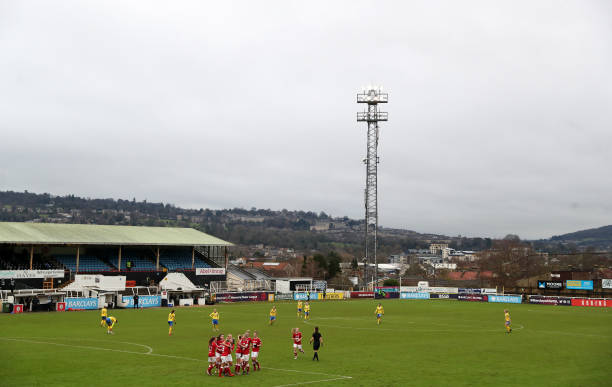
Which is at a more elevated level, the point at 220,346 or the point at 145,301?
the point at 220,346

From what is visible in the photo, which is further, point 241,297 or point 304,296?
point 304,296

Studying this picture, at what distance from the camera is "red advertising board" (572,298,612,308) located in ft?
261

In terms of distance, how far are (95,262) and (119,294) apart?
16.3m

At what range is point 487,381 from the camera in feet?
76.5

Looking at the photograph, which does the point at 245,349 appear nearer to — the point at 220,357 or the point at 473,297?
the point at 220,357

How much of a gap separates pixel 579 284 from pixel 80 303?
229 feet

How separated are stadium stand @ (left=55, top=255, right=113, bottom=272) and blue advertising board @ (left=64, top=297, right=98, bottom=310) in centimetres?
1609

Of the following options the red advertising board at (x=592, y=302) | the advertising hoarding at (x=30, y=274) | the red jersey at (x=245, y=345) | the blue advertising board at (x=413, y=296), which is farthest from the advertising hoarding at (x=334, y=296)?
the red jersey at (x=245, y=345)

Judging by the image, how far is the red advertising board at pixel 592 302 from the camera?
79.6 meters

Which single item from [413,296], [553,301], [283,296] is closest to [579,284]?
[553,301]

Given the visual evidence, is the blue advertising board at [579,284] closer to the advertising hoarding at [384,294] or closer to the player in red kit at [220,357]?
the advertising hoarding at [384,294]

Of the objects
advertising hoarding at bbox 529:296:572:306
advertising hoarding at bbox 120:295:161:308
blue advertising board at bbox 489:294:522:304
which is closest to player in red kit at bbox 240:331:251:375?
advertising hoarding at bbox 120:295:161:308

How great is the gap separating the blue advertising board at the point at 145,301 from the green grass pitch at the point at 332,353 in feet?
48.5

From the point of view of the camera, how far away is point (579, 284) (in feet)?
293
